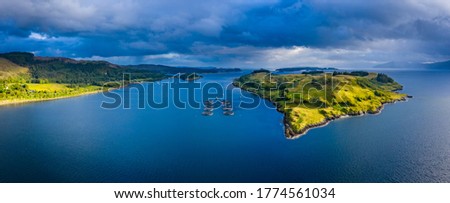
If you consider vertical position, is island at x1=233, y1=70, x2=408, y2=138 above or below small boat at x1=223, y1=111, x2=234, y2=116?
above

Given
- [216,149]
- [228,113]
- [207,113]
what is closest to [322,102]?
[228,113]

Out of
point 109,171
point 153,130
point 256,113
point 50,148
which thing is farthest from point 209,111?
point 109,171

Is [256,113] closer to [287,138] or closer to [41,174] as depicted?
[287,138]

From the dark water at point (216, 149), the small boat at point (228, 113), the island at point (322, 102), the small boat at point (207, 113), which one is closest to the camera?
the dark water at point (216, 149)

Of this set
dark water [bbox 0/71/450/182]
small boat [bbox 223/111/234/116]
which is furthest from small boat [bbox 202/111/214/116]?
small boat [bbox 223/111/234/116]

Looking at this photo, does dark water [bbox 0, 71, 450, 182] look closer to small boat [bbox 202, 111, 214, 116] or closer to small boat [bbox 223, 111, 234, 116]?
small boat [bbox 202, 111, 214, 116]

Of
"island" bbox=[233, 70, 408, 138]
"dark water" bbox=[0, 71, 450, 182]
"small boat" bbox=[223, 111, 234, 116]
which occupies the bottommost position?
"dark water" bbox=[0, 71, 450, 182]

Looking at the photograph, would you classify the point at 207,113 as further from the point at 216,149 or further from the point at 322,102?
the point at 216,149

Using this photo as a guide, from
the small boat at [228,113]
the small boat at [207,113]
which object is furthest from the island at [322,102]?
the small boat at [207,113]

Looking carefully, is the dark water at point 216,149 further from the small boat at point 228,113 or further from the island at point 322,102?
the island at point 322,102
